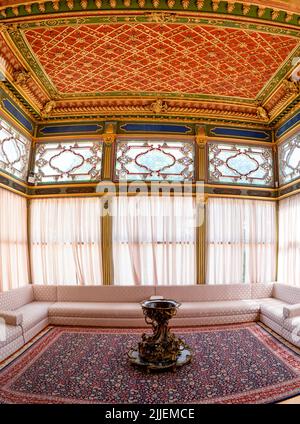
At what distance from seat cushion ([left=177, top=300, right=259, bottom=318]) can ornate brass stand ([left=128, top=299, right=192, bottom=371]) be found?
113 cm

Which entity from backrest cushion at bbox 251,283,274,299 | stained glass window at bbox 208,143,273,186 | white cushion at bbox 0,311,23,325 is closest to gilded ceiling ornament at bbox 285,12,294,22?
stained glass window at bbox 208,143,273,186

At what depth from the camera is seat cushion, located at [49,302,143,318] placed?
4824 mm

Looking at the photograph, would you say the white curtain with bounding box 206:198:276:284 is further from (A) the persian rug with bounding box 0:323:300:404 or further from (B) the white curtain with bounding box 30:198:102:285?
(B) the white curtain with bounding box 30:198:102:285

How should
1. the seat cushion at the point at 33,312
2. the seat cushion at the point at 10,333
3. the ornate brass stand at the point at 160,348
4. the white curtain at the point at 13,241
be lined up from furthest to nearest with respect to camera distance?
1. the white curtain at the point at 13,241
2. the seat cushion at the point at 33,312
3. the seat cushion at the point at 10,333
4. the ornate brass stand at the point at 160,348

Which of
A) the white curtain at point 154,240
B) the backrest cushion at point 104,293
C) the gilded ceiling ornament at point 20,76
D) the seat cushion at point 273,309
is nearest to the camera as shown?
the seat cushion at point 273,309

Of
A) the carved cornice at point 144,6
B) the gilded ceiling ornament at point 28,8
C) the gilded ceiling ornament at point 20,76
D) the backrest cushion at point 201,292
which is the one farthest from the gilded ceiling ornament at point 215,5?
the backrest cushion at point 201,292

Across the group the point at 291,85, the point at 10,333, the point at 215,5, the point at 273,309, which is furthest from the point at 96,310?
the point at 291,85

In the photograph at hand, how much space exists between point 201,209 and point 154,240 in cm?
131

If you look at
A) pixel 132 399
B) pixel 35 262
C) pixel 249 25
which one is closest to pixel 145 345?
pixel 132 399

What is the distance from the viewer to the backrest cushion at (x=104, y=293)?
5.38 metres

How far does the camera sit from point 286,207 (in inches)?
228

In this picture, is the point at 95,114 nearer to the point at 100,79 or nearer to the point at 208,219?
the point at 100,79

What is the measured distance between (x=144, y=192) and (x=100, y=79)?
2.49 metres

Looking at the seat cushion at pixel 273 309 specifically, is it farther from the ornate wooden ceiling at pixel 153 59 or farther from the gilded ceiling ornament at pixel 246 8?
the gilded ceiling ornament at pixel 246 8
